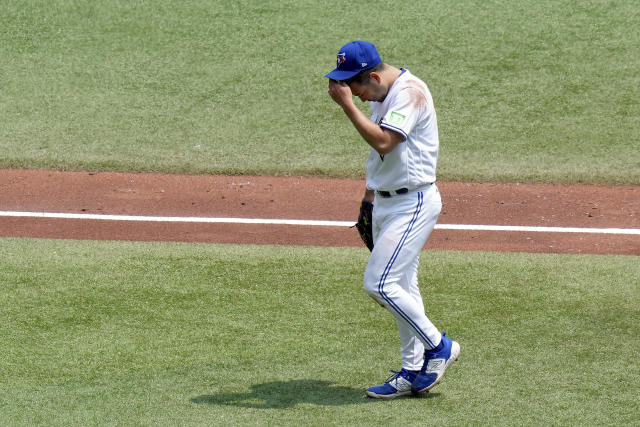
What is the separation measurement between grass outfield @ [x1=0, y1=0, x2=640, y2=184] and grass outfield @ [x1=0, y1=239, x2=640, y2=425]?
344cm

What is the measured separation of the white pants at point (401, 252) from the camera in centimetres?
500

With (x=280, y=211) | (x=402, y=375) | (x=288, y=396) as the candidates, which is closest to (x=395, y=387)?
(x=402, y=375)

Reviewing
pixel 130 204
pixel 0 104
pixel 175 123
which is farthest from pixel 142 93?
pixel 130 204

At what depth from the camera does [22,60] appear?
13.7 m

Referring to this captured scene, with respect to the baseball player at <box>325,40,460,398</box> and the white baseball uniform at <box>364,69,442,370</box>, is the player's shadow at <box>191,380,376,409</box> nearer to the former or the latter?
the baseball player at <box>325,40,460,398</box>

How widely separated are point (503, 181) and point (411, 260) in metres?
5.91

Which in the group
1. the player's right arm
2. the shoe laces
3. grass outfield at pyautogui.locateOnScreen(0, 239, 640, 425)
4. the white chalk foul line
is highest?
the player's right arm

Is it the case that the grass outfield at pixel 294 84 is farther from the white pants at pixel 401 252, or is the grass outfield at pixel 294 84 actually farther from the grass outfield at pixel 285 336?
the white pants at pixel 401 252

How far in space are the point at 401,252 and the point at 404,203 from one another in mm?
278

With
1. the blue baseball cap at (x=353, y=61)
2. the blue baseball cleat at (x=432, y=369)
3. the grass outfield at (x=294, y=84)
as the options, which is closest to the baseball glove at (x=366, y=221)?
the blue baseball cleat at (x=432, y=369)

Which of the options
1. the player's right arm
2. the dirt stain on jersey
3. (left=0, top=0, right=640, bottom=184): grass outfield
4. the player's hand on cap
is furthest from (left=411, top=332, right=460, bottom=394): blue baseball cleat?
(left=0, top=0, right=640, bottom=184): grass outfield

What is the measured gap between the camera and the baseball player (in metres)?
4.82

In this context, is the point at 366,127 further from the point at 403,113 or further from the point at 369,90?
the point at 369,90

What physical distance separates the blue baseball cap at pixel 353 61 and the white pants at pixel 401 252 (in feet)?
2.47
